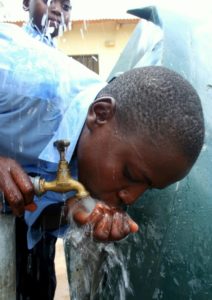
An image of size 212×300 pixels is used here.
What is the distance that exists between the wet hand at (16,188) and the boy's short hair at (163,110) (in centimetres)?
34

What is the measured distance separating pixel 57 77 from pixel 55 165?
1.12ft

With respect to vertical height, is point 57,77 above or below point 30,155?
above

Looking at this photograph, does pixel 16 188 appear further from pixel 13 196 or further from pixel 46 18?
pixel 46 18

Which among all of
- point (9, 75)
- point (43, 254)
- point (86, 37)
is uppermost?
point (9, 75)

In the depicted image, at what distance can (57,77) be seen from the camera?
5.48 ft

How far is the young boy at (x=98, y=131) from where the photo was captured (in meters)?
1.35

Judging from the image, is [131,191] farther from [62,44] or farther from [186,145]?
[62,44]

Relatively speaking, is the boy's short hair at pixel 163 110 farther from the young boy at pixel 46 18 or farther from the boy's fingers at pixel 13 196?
the young boy at pixel 46 18

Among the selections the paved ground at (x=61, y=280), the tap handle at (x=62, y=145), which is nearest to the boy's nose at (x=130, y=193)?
the tap handle at (x=62, y=145)

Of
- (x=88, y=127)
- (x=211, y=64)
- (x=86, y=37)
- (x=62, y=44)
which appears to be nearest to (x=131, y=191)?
(x=88, y=127)

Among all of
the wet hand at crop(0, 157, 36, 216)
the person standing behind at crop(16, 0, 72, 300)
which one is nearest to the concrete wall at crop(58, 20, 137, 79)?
the person standing behind at crop(16, 0, 72, 300)

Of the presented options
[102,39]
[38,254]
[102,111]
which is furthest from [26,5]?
[102,39]

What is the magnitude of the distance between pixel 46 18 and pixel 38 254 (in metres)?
1.66

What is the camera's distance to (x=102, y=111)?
4.84 ft
